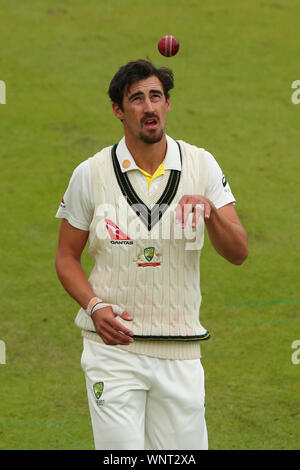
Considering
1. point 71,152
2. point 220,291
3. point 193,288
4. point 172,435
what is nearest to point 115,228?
point 193,288

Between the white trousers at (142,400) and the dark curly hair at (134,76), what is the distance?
4.65ft

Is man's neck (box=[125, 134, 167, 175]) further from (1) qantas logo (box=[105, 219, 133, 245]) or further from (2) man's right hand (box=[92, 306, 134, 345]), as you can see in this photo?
(2) man's right hand (box=[92, 306, 134, 345])

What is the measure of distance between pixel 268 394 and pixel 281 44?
26.4ft

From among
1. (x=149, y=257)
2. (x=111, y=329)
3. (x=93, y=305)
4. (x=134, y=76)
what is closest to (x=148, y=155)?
(x=134, y=76)

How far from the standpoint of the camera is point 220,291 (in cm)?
1021

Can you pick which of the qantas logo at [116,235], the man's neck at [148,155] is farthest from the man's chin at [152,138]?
the qantas logo at [116,235]

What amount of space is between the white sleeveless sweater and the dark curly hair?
462 mm

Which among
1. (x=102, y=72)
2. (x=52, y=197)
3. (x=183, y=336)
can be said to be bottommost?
(x=183, y=336)

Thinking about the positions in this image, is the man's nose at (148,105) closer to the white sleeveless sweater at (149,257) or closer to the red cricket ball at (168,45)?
the white sleeveless sweater at (149,257)

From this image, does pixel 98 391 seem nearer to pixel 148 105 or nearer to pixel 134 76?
pixel 148 105

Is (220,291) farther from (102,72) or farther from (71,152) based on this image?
(102,72)

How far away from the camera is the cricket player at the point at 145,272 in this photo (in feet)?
18.1

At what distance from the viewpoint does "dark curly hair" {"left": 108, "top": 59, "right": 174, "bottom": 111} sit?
18.6 ft

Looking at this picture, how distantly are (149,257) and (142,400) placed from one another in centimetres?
79
